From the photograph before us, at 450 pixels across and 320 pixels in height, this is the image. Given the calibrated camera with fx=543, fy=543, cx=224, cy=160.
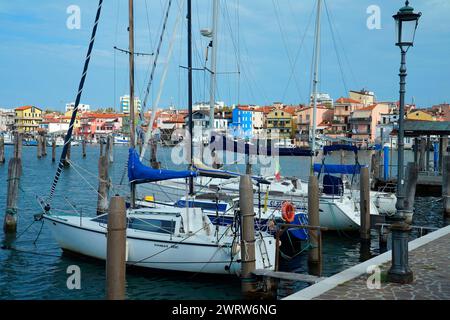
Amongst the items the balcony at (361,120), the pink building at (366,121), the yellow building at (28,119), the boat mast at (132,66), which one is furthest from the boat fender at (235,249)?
the yellow building at (28,119)

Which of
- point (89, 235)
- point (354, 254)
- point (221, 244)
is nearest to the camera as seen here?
point (221, 244)

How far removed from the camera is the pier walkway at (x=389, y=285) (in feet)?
31.9

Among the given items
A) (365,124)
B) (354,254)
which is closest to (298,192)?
(354,254)

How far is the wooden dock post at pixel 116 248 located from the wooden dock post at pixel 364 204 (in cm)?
1335

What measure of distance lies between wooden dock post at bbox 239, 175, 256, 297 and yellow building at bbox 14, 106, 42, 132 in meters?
169

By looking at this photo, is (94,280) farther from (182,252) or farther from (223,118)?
(223,118)

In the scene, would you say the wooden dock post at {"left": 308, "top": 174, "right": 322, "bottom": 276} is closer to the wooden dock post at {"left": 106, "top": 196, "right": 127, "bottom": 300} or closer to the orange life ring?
the orange life ring

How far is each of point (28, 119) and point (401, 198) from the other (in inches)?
7018

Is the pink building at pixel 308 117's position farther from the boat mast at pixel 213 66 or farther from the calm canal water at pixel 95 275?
the calm canal water at pixel 95 275

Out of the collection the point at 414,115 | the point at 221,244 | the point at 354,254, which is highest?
the point at 414,115

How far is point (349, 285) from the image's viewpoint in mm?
10547

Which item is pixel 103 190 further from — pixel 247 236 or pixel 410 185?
pixel 410 185

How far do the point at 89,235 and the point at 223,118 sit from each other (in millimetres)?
127535

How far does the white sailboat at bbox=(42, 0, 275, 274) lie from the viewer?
15.8 m
